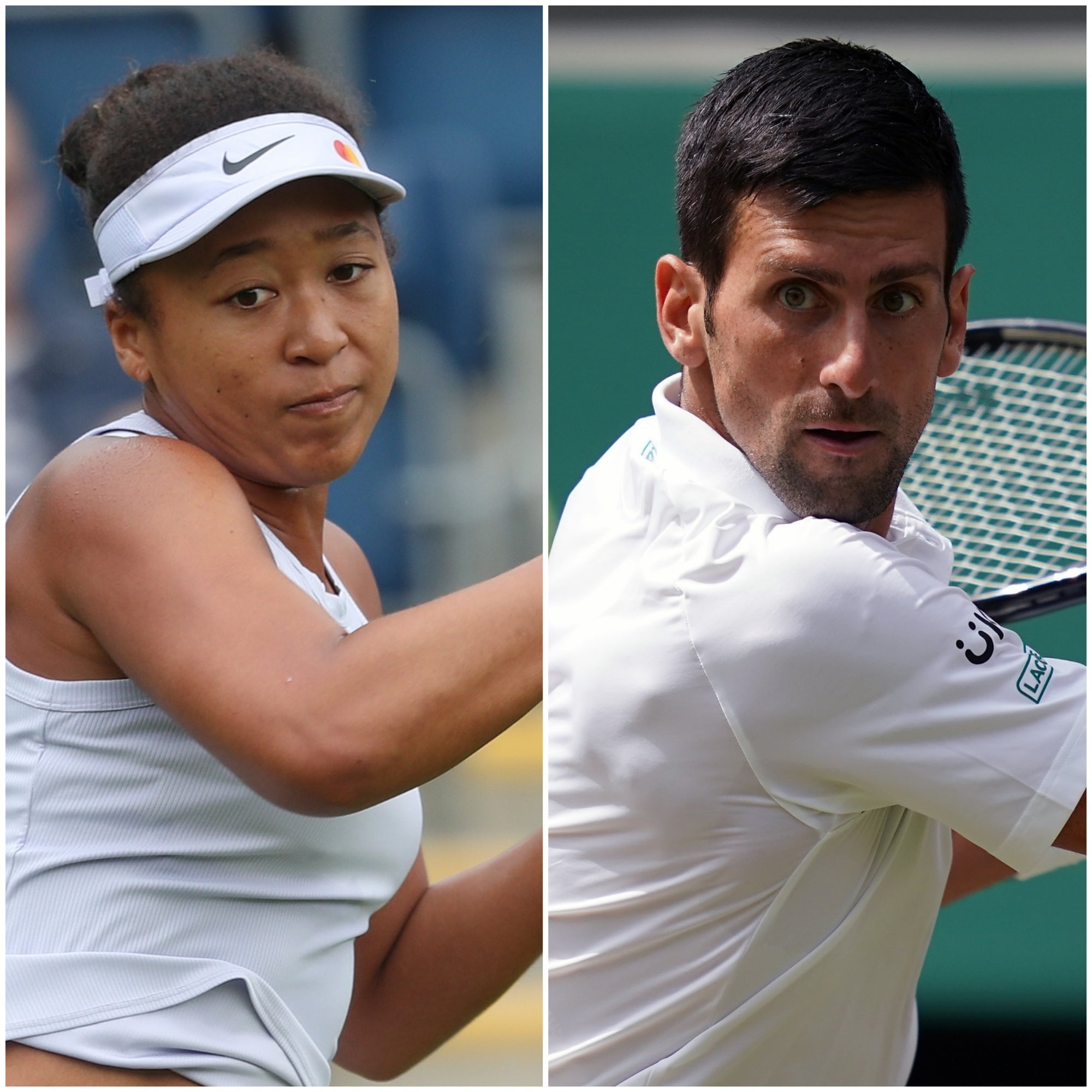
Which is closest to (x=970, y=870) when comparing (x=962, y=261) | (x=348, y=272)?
(x=348, y=272)

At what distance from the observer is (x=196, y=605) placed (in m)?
0.96

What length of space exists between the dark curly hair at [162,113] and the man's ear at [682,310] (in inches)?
12.2

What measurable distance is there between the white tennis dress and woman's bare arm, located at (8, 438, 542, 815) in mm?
69

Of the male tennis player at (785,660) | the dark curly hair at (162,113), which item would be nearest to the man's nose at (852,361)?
the male tennis player at (785,660)

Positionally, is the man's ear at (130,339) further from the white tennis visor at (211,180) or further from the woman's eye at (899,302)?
the woman's eye at (899,302)

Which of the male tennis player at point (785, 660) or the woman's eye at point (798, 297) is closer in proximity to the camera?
the male tennis player at point (785, 660)

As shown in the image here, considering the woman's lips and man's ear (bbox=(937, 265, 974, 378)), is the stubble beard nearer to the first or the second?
man's ear (bbox=(937, 265, 974, 378))

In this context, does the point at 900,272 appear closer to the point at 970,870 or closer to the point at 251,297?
the point at 251,297

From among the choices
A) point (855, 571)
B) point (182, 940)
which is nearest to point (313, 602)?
point (182, 940)

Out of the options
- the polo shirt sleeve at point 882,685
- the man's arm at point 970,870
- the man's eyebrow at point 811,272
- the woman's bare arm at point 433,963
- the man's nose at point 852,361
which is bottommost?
the woman's bare arm at point 433,963

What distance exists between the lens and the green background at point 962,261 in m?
1.76

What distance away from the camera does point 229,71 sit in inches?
43.5

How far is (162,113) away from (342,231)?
0.16 meters

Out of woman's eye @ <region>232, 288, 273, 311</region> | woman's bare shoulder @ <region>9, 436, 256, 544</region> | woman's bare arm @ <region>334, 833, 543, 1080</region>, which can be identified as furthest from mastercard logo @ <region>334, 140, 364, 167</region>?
woman's bare arm @ <region>334, 833, 543, 1080</region>
